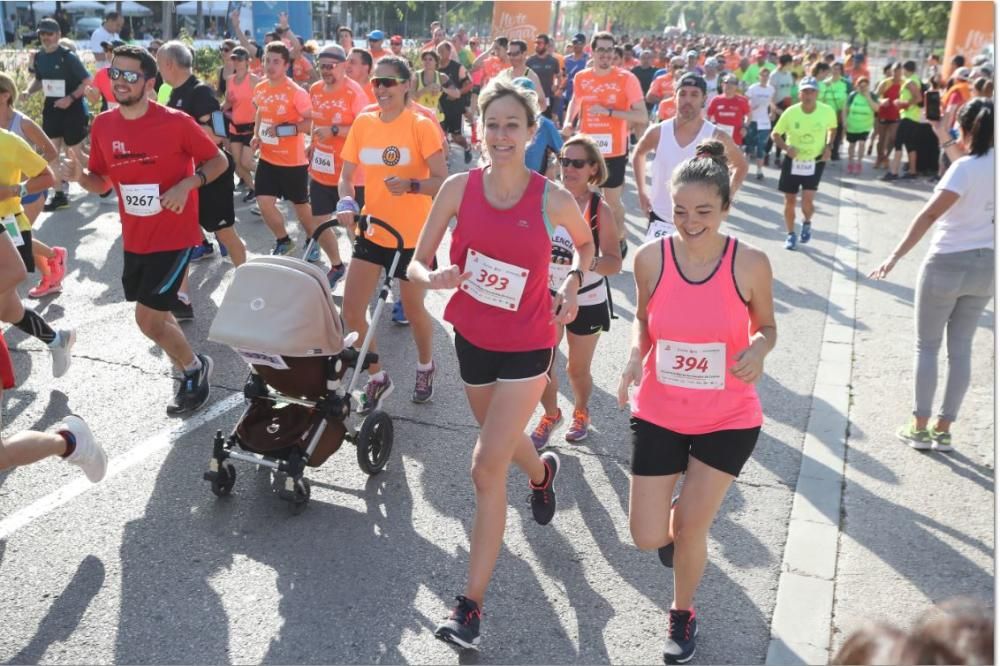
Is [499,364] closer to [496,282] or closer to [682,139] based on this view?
[496,282]

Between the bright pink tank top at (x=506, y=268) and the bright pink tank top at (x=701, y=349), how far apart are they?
0.47m

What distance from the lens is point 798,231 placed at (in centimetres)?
1102

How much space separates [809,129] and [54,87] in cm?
832

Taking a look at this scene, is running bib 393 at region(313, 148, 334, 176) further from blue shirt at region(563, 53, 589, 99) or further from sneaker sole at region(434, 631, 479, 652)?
blue shirt at region(563, 53, 589, 99)

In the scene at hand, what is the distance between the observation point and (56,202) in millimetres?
10289

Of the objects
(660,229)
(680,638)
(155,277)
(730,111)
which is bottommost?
(680,638)

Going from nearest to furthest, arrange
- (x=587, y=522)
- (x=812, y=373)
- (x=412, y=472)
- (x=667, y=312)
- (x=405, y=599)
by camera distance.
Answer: (x=667, y=312), (x=405, y=599), (x=587, y=522), (x=412, y=472), (x=812, y=373)

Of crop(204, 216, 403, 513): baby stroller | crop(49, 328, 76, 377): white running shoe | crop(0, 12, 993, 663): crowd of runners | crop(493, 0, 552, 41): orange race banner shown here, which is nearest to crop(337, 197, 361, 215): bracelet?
crop(0, 12, 993, 663): crowd of runners

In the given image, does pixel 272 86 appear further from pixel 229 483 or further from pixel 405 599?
pixel 405 599

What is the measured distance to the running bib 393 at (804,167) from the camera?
383 inches

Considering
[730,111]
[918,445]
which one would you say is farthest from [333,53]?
[730,111]

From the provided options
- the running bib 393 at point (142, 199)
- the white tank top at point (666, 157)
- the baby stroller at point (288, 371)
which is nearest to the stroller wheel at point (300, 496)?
the baby stroller at point (288, 371)

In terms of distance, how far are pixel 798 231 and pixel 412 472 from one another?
7.74 meters

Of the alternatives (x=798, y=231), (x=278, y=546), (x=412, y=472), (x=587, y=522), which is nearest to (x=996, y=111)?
(x=587, y=522)
